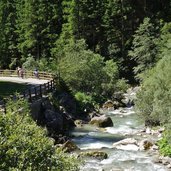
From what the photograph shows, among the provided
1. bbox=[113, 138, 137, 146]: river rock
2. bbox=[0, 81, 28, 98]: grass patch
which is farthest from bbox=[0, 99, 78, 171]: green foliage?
bbox=[0, 81, 28, 98]: grass patch

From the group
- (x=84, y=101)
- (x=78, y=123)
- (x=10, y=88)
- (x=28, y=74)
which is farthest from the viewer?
(x=28, y=74)

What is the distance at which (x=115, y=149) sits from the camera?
34344 mm

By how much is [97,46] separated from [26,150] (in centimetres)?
6446

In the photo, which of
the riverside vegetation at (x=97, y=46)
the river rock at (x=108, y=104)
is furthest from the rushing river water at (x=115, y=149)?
the river rock at (x=108, y=104)

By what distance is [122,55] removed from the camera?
7462cm

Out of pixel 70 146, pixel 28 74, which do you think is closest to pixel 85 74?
pixel 28 74

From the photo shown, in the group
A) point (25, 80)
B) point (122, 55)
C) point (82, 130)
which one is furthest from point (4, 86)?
point (122, 55)

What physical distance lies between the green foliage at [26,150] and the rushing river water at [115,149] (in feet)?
45.2

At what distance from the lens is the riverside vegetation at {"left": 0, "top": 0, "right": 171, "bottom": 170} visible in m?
41.6

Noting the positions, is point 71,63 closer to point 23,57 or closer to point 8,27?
point 23,57

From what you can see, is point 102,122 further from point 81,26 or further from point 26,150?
point 81,26

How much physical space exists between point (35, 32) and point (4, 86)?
29771 millimetres

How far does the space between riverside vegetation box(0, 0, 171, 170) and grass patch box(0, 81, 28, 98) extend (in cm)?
568

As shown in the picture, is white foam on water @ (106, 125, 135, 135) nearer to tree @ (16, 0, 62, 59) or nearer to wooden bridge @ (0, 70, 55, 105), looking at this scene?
wooden bridge @ (0, 70, 55, 105)
